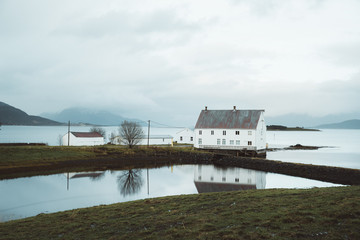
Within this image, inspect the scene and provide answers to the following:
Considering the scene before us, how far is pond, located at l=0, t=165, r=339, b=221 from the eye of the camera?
67.2 ft

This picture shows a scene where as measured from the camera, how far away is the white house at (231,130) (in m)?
55.3

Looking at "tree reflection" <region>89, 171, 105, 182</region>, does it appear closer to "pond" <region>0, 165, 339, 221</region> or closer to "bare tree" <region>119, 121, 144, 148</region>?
"pond" <region>0, 165, 339, 221</region>

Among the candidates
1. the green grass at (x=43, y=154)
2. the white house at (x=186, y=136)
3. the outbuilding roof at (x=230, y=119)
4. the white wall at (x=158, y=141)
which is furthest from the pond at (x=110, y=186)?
the white house at (x=186, y=136)

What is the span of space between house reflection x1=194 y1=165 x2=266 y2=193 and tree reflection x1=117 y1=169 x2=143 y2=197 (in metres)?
6.29

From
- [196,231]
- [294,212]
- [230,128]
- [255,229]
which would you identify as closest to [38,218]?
[196,231]

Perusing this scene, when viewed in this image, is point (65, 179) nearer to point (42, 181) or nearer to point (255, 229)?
point (42, 181)

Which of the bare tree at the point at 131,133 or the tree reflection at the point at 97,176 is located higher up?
the bare tree at the point at 131,133

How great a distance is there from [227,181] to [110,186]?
13248 mm

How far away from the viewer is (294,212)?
1009 centimetres

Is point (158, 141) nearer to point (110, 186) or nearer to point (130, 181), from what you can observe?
point (130, 181)

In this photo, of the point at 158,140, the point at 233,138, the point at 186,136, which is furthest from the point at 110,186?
the point at 186,136

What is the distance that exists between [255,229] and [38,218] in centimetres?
1095

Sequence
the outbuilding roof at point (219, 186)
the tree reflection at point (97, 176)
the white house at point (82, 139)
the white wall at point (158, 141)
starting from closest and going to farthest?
1. the outbuilding roof at point (219, 186)
2. the tree reflection at point (97, 176)
3. the white house at point (82, 139)
4. the white wall at point (158, 141)

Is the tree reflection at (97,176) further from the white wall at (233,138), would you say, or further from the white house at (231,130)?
the white house at (231,130)
